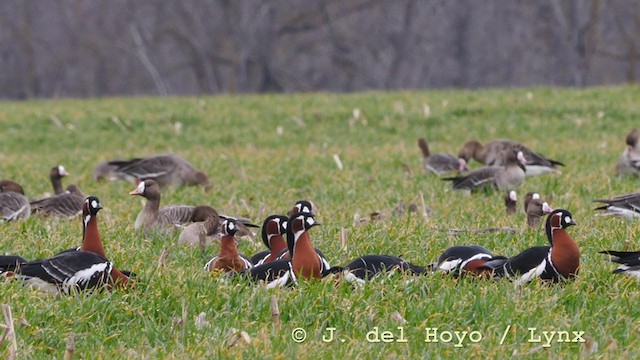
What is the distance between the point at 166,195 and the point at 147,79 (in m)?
43.7

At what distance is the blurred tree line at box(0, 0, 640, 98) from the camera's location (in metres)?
50.6

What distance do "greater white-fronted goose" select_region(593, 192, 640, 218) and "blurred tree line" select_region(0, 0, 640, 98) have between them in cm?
3981

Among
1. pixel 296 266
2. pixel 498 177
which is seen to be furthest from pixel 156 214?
pixel 498 177

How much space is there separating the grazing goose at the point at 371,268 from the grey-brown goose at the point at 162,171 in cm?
713

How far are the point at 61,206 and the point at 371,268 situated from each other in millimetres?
5128

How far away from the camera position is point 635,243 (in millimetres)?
8641

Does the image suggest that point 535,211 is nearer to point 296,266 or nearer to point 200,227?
point 200,227

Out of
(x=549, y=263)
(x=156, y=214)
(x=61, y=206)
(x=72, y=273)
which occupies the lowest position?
(x=61, y=206)

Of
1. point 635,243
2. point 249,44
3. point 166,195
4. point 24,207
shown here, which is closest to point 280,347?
point 635,243

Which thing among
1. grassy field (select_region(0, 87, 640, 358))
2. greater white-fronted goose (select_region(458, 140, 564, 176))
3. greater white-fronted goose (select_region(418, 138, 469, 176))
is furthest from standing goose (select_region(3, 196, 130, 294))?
greater white-fronted goose (select_region(418, 138, 469, 176))

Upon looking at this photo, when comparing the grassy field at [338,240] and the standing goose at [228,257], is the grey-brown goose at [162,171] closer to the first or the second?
the grassy field at [338,240]

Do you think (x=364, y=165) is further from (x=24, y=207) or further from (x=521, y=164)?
(x=24, y=207)

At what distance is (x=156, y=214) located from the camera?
33.5 ft

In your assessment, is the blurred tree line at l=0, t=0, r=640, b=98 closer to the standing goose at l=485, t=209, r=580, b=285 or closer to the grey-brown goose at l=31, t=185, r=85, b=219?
the grey-brown goose at l=31, t=185, r=85, b=219
